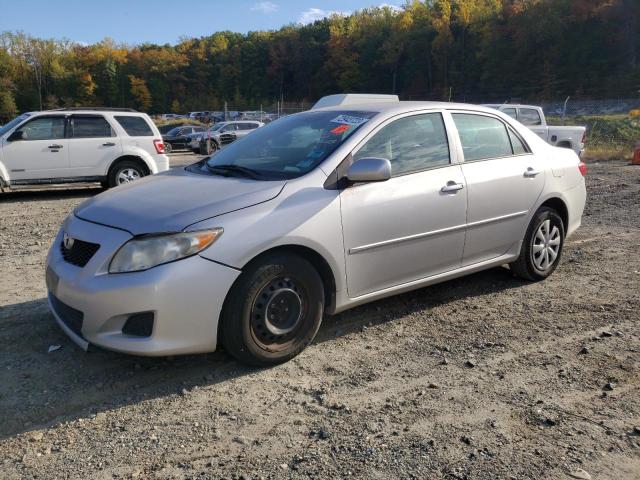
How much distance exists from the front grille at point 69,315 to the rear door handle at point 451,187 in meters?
2.66

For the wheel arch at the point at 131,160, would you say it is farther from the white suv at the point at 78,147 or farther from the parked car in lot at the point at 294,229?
the parked car in lot at the point at 294,229

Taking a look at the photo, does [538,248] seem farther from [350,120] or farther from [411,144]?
[350,120]

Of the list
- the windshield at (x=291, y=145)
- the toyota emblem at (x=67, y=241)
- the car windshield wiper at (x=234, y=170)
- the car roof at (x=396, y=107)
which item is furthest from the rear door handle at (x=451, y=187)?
the toyota emblem at (x=67, y=241)

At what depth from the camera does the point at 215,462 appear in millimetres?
2631

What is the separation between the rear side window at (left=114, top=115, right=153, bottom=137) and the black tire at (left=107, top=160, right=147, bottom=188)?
1.95 ft

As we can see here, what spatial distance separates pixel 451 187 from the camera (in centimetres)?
438

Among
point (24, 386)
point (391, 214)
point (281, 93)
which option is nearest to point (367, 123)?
point (391, 214)

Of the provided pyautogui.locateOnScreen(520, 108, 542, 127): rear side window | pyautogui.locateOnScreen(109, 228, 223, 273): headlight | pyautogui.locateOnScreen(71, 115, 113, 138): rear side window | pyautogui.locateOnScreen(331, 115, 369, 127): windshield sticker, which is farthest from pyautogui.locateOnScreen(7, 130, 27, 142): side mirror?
pyautogui.locateOnScreen(520, 108, 542, 127): rear side window

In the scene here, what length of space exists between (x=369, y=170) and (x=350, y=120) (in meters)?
0.69

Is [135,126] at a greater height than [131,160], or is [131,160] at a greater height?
[135,126]

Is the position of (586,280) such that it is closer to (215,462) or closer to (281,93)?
Result: (215,462)

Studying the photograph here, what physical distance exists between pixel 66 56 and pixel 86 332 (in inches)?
4380

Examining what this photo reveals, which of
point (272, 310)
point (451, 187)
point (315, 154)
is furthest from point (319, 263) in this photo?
point (451, 187)

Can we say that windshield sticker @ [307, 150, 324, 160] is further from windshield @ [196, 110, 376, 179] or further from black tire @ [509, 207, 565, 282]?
black tire @ [509, 207, 565, 282]
